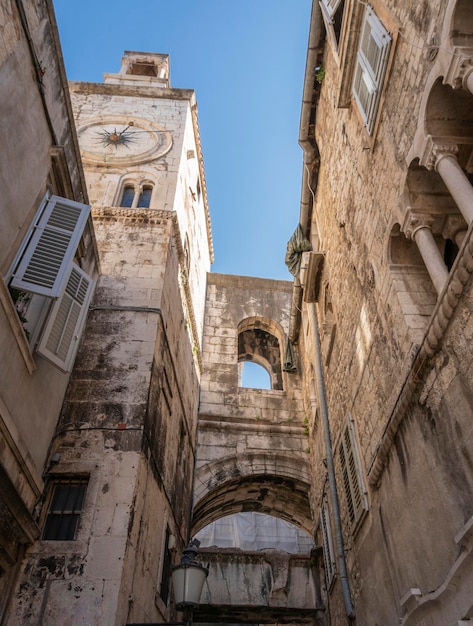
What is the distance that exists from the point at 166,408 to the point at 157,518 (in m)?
1.88

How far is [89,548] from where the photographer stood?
5785 mm

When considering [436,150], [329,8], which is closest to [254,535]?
[329,8]

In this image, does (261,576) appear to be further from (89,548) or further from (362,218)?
(362,218)

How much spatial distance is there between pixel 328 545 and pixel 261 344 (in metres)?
8.16

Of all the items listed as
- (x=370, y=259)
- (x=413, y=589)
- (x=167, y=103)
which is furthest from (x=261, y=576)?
(x=167, y=103)

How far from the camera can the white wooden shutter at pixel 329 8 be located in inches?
327

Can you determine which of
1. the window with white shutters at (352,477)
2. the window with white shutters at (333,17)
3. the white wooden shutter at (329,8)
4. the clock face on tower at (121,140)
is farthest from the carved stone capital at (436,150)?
the clock face on tower at (121,140)

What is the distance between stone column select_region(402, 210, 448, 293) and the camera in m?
4.89

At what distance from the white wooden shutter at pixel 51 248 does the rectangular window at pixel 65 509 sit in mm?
2623

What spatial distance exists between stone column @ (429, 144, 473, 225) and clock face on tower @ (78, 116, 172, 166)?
9.37 m

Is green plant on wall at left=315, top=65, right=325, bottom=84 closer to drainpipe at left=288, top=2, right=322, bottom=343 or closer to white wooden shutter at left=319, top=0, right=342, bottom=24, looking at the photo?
drainpipe at left=288, top=2, right=322, bottom=343

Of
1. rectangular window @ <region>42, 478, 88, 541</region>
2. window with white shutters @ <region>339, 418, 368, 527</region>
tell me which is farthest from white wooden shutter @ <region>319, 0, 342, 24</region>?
rectangular window @ <region>42, 478, 88, 541</region>

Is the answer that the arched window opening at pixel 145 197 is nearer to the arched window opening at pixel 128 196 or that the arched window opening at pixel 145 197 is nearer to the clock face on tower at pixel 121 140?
the arched window opening at pixel 128 196

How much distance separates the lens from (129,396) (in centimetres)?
734
